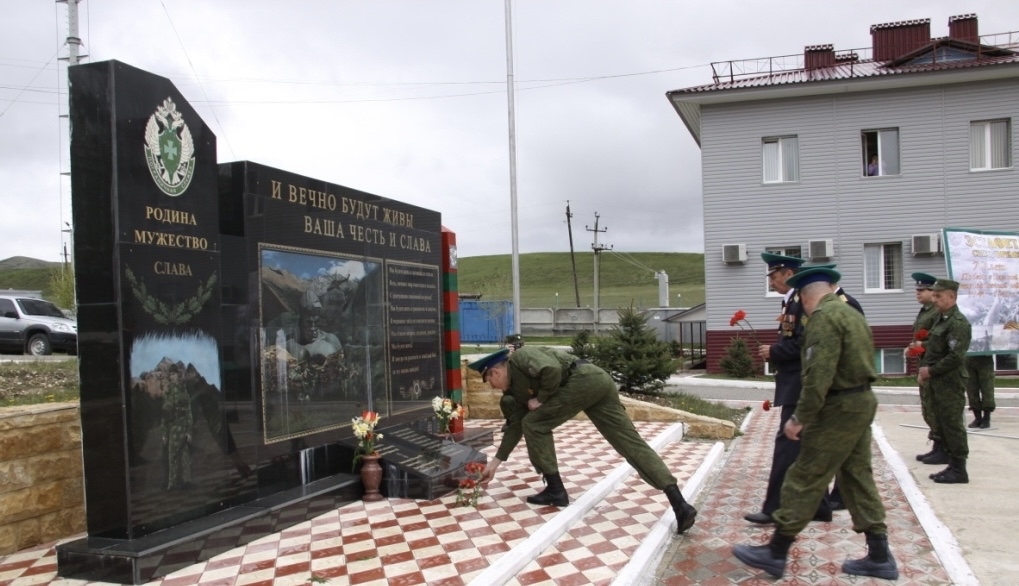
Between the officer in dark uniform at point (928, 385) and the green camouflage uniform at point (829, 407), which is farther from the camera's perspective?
the officer in dark uniform at point (928, 385)

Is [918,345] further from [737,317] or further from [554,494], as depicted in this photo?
[554,494]

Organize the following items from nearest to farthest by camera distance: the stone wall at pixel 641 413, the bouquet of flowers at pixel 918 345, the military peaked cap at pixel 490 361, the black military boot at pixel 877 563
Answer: the black military boot at pixel 877 563, the military peaked cap at pixel 490 361, the bouquet of flowers at pixel 918 345, the stone wall at pixel 641 413

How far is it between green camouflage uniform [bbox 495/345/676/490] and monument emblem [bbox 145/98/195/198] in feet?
8.19

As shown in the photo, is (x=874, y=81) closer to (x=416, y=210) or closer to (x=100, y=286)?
(x=416, y=210)

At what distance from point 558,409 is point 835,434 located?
1.87 meters

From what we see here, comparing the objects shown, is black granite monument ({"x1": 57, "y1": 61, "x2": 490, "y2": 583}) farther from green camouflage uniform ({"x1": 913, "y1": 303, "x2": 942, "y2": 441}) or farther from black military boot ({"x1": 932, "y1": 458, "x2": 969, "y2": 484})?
green camouflage uniform ({"x1": 913, "y1": 303, "x2": 942, "y2": 441})

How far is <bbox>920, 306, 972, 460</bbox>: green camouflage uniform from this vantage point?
6.27m

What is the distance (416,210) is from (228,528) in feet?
12.9

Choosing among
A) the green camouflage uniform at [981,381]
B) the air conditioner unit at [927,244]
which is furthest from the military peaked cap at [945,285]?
the air conditioner unit at [927,244]

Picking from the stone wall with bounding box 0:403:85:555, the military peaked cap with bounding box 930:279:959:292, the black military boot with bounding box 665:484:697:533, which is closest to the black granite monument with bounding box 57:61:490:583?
the stone wall with bounding box 0:403:85:555

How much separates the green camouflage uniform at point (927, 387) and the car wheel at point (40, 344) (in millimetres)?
17760

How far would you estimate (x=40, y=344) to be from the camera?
16906 mm

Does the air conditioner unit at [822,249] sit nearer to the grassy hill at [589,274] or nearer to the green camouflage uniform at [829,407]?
the green camouflage uniform at [829,407]

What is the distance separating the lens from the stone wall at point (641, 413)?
9.02 meters
